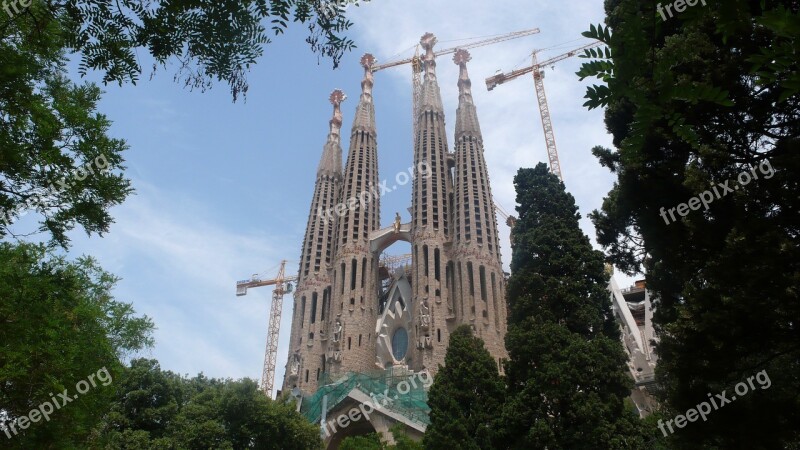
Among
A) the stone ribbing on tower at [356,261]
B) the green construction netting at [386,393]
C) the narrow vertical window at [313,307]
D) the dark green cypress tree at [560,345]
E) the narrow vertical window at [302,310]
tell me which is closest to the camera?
the dark green cypress tree at [560,345]

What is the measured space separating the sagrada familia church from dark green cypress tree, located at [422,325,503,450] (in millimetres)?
14557

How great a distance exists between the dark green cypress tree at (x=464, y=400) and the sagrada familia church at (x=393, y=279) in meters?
14.6

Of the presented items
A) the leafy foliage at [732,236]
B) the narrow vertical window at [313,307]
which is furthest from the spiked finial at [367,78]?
the leafy foliage at [732,236]

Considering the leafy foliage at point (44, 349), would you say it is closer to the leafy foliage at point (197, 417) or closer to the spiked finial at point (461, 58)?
the leafy foliage at point (197, 417)

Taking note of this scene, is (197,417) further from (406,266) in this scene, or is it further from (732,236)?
(406,266)

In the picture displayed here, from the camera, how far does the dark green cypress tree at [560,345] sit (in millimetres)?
15602

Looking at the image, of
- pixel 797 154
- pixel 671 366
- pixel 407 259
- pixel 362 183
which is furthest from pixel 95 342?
pixel 407 259

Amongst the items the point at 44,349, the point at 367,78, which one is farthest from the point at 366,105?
the point at 44,349

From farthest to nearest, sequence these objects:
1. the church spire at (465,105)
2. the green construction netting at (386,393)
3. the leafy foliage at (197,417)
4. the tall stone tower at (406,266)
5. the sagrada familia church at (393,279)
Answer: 1. the church spire at (465,105)
2. the tall stone tower at (406,266)
3. the sagrada familia church at (393,279)
4. the green construction netting at (386,393)
5. the leafy foliage at (197,417)

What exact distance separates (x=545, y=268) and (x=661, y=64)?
54.6ft

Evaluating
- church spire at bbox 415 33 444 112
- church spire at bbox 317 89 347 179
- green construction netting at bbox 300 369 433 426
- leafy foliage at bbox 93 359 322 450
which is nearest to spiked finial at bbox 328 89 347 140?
church spire at bbox 317 89 347 179

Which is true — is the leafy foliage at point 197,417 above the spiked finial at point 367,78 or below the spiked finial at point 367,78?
below

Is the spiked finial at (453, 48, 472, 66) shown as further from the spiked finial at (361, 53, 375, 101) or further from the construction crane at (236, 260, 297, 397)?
the construction crane at (236, 260, 297, 397)

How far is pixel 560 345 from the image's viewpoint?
17.0 meters
